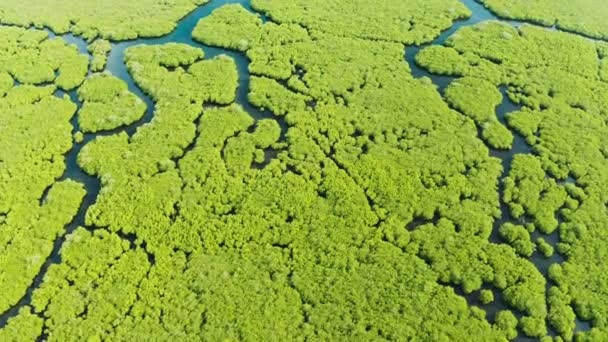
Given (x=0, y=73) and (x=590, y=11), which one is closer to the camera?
(x=0, y=73)

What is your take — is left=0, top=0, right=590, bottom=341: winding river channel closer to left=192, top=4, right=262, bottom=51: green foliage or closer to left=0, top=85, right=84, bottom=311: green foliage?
left=0, top=85, right=84, bottom=311: green foliage

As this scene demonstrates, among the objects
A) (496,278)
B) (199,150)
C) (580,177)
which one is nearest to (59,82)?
(199,150)

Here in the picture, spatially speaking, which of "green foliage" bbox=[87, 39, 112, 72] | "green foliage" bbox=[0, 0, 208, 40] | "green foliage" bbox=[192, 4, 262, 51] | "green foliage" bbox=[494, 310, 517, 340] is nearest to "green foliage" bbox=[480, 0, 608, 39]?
"green foliage" bbox=[192, 4, 262, 51]

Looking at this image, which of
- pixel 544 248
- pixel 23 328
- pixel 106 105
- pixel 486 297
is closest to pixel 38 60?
pixel 106 105

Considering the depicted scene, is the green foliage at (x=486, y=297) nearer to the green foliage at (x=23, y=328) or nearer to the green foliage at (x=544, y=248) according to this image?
the green foliage at (x=544, y=248)

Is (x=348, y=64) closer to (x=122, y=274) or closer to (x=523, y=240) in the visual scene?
(x=523, y=240)

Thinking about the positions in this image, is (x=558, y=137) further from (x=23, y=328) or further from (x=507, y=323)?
(x=23, y=328)
